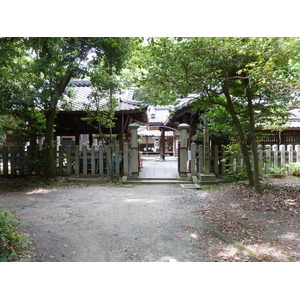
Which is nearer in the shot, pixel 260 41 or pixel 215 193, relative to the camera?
pixel 260 41

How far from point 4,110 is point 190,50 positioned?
579 centimetres

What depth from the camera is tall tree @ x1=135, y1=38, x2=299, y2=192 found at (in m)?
4.57

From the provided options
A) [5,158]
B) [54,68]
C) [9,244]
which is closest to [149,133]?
[5,158]

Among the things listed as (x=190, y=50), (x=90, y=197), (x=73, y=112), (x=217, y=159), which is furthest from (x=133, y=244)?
(x=73, y=112)

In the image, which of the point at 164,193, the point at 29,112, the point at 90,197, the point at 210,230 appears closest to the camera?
the point at 210,230

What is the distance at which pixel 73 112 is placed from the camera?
9820 mm

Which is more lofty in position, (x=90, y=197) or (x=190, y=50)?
(x=190, y=50)

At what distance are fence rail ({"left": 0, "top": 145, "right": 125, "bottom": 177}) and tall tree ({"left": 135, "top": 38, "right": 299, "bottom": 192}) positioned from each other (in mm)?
3270

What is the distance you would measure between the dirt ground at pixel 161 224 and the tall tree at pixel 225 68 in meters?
1.37

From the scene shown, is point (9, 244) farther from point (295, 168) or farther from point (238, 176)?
point (295, 168)

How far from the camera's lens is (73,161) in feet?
30.7

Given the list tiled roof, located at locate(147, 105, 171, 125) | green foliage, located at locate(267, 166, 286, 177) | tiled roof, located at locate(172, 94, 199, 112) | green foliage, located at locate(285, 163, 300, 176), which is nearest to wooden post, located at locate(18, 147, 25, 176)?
tiled roof, located at locate(172, 94, 199, 112)

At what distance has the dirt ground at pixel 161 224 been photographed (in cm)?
293

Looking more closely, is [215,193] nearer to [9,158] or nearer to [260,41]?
[260,41]
